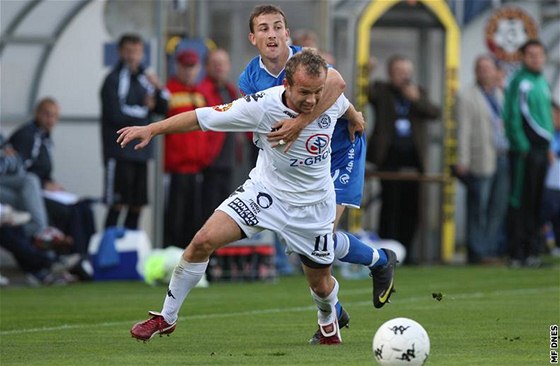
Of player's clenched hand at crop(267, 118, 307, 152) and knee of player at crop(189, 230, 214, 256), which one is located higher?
player's clenched hand at crop(267, 118, 307, 152)

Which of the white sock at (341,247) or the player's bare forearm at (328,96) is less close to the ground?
the player's bare forearm at (328,96)

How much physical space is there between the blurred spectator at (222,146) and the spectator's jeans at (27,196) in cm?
202

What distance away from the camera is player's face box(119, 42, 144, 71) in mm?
16812

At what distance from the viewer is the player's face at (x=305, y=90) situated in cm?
890

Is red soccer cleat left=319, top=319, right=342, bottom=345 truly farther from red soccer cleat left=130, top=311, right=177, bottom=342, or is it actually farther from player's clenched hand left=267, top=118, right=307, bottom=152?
player's clenched hand left=267, top=118, right=307, bottom=152

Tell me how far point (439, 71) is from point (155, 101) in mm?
5578

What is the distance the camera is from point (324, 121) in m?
9.29

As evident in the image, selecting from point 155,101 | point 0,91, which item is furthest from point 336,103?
point 0,91

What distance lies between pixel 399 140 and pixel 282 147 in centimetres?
1056

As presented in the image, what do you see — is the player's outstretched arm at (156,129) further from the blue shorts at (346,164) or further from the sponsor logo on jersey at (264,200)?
the blue shorts at (346,164)

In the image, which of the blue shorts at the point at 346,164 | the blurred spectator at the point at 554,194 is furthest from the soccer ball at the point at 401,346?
the blurred spectator at the point at 554,194

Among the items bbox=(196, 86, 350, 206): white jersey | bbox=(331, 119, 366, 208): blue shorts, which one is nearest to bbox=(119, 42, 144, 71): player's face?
bbox=(331, 119, 366, 208): blue shorts

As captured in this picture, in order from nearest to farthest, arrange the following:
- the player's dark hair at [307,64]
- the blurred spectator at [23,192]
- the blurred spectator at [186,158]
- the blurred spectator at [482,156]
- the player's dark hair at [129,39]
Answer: the player's dark hair at [307,64], the blurred spectator at [23,192], the player's dark hair at [129,39], the blurred spectator at [186,158], the blurred spectator at [482,156]

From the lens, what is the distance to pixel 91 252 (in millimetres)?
16781
